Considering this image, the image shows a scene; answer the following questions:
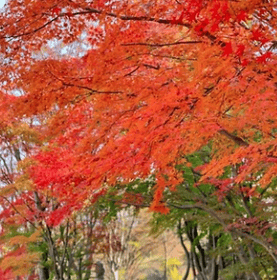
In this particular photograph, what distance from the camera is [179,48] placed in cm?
662

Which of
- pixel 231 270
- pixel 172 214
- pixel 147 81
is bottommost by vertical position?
pixel 231 270

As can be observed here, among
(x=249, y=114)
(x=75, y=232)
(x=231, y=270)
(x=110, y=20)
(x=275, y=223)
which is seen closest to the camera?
(x=110, y=20)

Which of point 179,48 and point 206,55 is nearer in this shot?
point 206,55

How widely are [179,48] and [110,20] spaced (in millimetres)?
1387

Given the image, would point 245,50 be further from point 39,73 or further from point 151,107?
point 39,73

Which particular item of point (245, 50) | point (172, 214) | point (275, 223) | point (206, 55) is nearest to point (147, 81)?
point (206, 55)

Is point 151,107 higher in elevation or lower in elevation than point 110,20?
lower

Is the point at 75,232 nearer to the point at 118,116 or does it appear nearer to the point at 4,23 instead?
the point at 118,116

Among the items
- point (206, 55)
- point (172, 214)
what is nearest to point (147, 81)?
point (206, 55)

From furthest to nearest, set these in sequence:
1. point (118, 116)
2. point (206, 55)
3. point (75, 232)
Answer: point (75, 232) → point (118, 116) → point (206, 55)

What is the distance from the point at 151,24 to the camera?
6.48m

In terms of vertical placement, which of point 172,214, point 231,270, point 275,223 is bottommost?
point 231,270

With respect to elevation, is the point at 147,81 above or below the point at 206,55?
above

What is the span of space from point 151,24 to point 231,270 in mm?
7476
